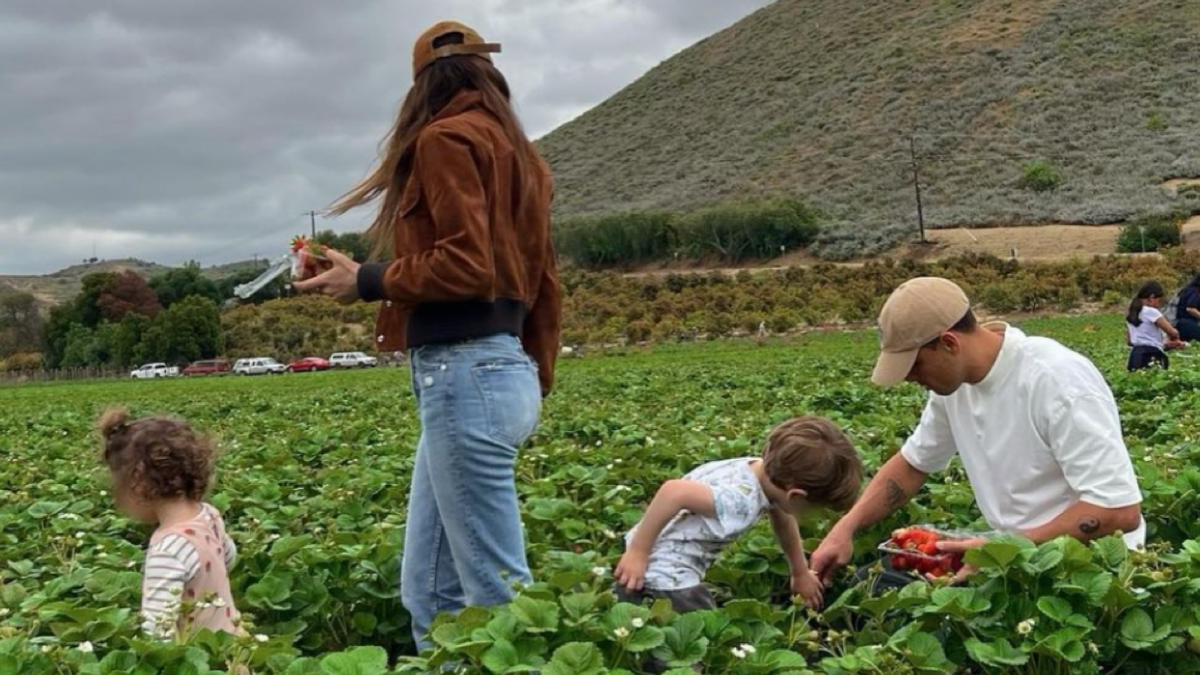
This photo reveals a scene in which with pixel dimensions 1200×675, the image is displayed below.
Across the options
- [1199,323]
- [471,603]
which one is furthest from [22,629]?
[1199,323]

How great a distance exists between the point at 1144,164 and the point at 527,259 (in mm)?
56255

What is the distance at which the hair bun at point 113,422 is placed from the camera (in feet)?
11.8

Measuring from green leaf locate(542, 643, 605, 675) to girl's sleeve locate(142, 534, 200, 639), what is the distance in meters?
1.20

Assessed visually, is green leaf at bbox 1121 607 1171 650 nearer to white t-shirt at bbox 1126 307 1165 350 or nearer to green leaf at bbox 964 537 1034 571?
green leaf at bbox 964 537 1034 571

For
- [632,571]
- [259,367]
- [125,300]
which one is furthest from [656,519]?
[125,300]

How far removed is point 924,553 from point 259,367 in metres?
45.1

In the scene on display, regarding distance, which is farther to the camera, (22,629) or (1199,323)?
(1199,323)

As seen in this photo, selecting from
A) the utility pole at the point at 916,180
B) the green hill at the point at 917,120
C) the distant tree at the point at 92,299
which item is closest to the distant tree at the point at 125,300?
the distant tree at the point at 92,299

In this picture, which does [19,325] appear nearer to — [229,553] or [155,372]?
[155,372]

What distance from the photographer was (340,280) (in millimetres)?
3107

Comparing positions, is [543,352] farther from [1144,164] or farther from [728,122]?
[728,122]

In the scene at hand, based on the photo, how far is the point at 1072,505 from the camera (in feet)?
10.4

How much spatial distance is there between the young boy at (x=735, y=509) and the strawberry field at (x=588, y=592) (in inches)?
6.2

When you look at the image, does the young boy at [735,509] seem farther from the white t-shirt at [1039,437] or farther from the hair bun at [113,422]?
the hair bun at [113,422]
